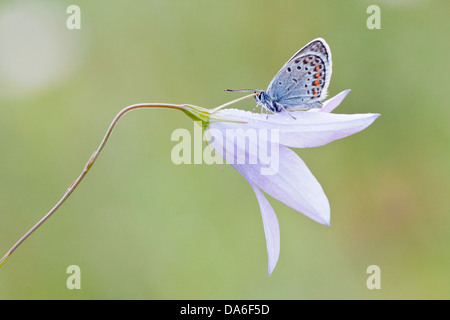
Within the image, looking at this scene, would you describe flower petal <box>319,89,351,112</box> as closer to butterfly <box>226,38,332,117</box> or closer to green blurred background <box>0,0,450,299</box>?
butterfly <box>226,38,332,117</box>

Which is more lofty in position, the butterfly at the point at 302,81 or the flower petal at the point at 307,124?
the butterfly at the point at 302,81

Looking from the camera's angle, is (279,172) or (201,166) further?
(201,166)

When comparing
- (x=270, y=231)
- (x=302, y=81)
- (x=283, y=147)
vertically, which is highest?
(x=302, y=81)

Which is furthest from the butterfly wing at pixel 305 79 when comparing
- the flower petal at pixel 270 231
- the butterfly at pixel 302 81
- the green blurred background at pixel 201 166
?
A: the green blurred background at pixel 201 166

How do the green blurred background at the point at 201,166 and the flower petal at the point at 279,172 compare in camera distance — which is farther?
the green blurred background at the point at 201,166

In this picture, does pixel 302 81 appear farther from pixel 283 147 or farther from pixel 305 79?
pixel 283 147

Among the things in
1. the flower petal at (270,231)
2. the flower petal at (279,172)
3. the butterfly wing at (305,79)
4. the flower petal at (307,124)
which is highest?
the butterfly wing at (305,79)

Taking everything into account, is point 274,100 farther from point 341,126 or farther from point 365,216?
point 365,216

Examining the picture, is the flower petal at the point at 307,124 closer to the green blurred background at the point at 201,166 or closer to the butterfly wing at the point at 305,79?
the butterfly wing at the point at 305,79

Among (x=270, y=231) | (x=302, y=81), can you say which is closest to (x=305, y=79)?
(x=302, y=81)
